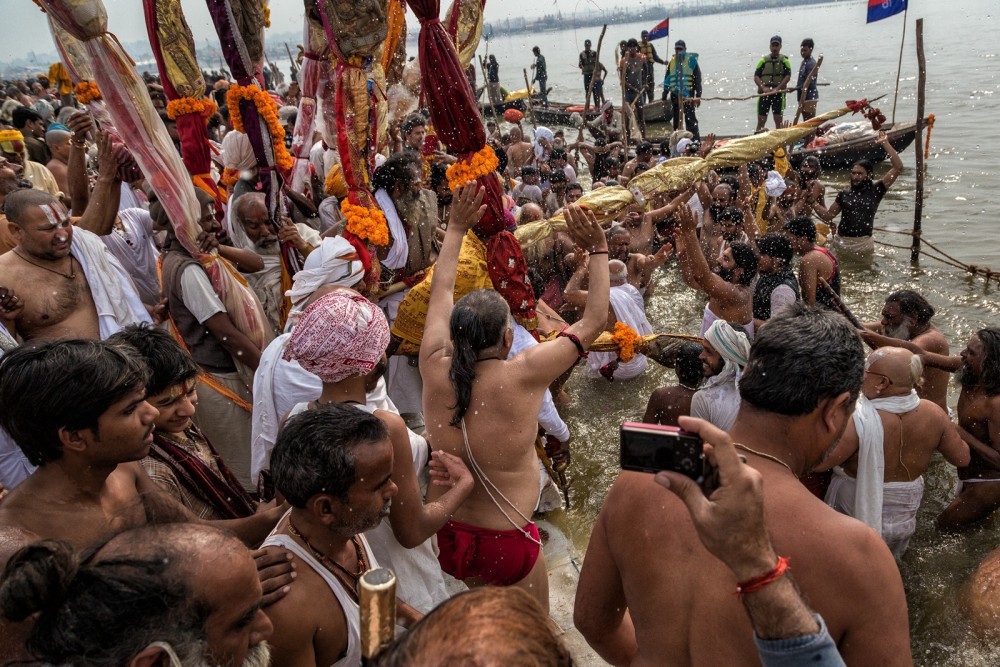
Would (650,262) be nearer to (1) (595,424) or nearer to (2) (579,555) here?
(1) (595,424)

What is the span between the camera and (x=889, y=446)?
334 cm

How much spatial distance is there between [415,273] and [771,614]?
149 inches

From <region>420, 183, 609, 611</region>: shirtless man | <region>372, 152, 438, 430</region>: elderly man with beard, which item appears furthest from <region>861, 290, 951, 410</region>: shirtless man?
<region>372, 152, 438, 430</region>: elderly man with beard

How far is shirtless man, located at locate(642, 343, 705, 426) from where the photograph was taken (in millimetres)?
3938

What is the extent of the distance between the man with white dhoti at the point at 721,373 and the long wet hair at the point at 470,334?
144cm

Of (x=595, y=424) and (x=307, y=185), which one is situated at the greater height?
(x=307, y=185)

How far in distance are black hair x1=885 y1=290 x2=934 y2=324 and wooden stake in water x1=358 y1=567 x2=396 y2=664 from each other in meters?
4.53

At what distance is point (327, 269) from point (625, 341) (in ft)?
8.43

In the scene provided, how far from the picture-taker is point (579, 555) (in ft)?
12.6

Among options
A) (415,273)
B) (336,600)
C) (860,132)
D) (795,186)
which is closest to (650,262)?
(415,273)

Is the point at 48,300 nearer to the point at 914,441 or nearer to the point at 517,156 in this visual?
the point at 914,441

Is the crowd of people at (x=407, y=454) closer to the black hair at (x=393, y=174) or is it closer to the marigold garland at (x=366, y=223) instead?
the black hair at (x=393, y=174)

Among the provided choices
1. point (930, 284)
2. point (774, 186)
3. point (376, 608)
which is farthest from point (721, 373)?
point (930, 284)

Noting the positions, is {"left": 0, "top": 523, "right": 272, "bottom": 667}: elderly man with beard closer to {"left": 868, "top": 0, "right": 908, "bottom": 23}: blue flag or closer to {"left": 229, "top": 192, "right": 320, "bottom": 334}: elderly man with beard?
{"left": 229, "top": 192, "right": 320, "bottom": 334}: elderly man with beard
